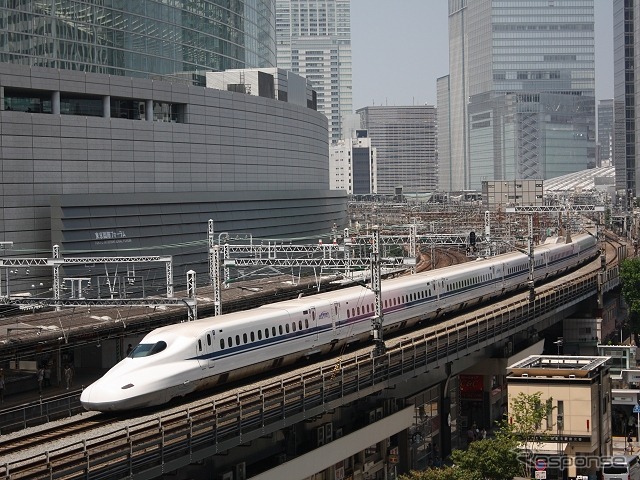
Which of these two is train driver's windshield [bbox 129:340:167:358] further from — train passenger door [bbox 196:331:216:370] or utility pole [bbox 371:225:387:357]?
utility pole [bbox 371:225:387:357]

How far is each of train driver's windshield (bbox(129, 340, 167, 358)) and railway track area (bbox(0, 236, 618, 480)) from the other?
2.05 meters

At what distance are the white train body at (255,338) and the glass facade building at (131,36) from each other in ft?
116

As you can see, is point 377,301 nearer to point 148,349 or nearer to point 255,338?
point 255,338

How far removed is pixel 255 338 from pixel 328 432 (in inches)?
168

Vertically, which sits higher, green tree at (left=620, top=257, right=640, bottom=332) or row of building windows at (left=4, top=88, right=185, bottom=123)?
row of building windows at (left=4, top=88, right=185, bottom=123)

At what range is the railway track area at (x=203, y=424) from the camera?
87.7 feet

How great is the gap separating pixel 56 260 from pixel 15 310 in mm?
7475

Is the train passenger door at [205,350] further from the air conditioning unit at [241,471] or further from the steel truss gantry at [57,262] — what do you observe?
the steel truss gantry at [57,262]

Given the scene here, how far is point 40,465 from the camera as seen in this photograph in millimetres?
26406

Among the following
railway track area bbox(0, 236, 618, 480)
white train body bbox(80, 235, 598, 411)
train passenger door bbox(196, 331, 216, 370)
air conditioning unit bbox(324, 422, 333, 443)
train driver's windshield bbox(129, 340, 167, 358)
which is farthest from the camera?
air conditioning unit bbox(324, 422, 333, 443)

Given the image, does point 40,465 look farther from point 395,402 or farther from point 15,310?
point 15,310

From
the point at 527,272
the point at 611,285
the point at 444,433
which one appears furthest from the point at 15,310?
the point at 611,285

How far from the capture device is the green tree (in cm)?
8700

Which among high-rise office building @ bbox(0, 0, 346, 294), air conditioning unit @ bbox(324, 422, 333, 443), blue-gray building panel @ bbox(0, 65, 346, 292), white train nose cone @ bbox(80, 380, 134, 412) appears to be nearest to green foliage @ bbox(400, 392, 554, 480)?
air conditioning unit @ bbox(324, 422, 333, 443)
